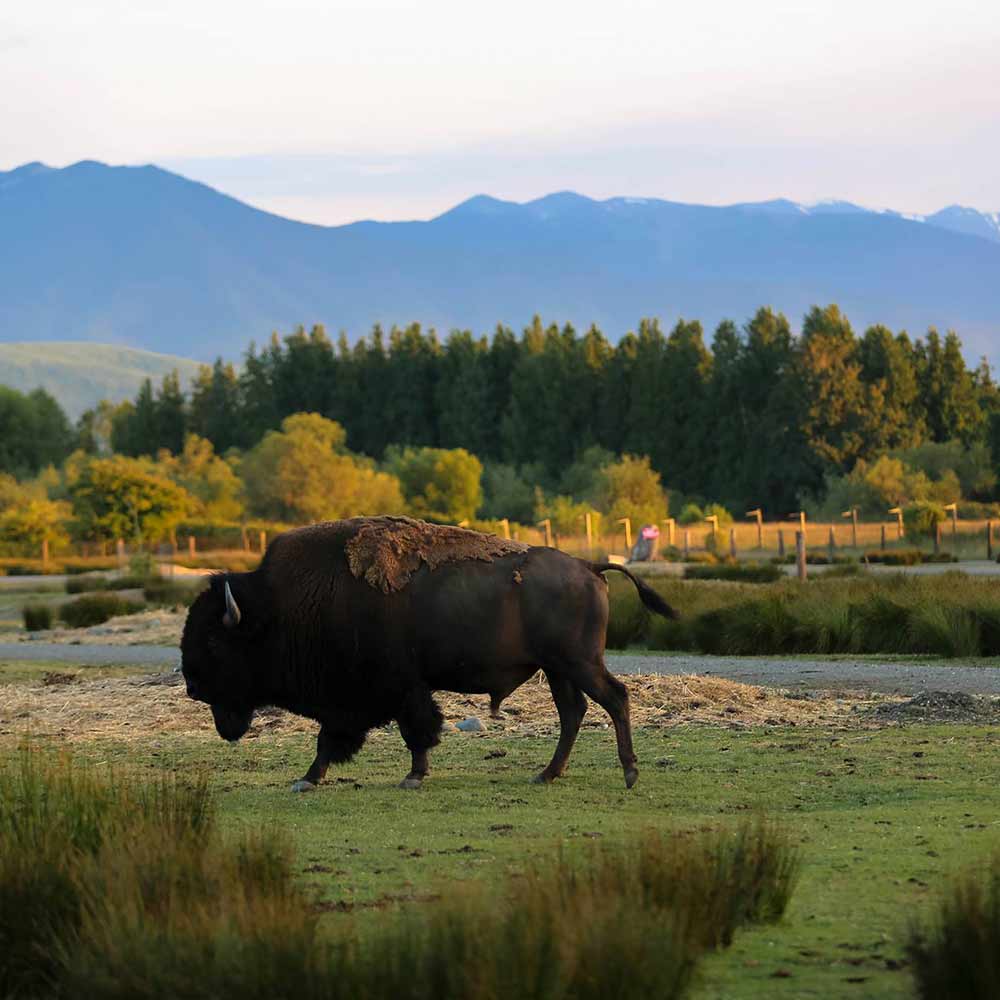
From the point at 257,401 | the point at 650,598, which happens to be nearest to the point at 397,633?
the point at 650,598

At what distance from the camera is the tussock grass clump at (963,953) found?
635cm

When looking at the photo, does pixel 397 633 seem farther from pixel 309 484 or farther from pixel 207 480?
pixel 207 480

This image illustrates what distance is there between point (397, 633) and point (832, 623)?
14012mm

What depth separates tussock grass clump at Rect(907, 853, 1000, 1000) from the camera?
635 cm

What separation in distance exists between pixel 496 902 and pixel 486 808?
410 cm

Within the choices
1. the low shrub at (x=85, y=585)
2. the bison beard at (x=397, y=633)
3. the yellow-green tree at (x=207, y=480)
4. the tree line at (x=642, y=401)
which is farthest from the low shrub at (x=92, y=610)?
the tree line at (x=642, y=401)

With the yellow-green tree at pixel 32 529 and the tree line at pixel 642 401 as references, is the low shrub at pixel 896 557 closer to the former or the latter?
the tree line at pixel 642 401

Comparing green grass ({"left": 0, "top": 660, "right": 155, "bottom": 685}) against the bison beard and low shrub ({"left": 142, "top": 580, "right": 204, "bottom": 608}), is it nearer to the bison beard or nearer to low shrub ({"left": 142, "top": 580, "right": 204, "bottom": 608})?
the bison beard

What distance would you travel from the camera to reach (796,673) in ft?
71.1

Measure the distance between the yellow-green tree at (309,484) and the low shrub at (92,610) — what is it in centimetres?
4990

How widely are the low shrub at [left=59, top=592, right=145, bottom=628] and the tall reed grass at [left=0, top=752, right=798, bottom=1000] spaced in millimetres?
28111

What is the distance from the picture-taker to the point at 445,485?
90.1 m

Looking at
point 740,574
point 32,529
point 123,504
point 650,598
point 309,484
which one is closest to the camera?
point 650,598

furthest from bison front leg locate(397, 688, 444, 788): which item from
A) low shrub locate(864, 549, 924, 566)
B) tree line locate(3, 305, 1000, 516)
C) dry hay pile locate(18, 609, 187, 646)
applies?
tree line locate(3, 305, 1000, 516)
